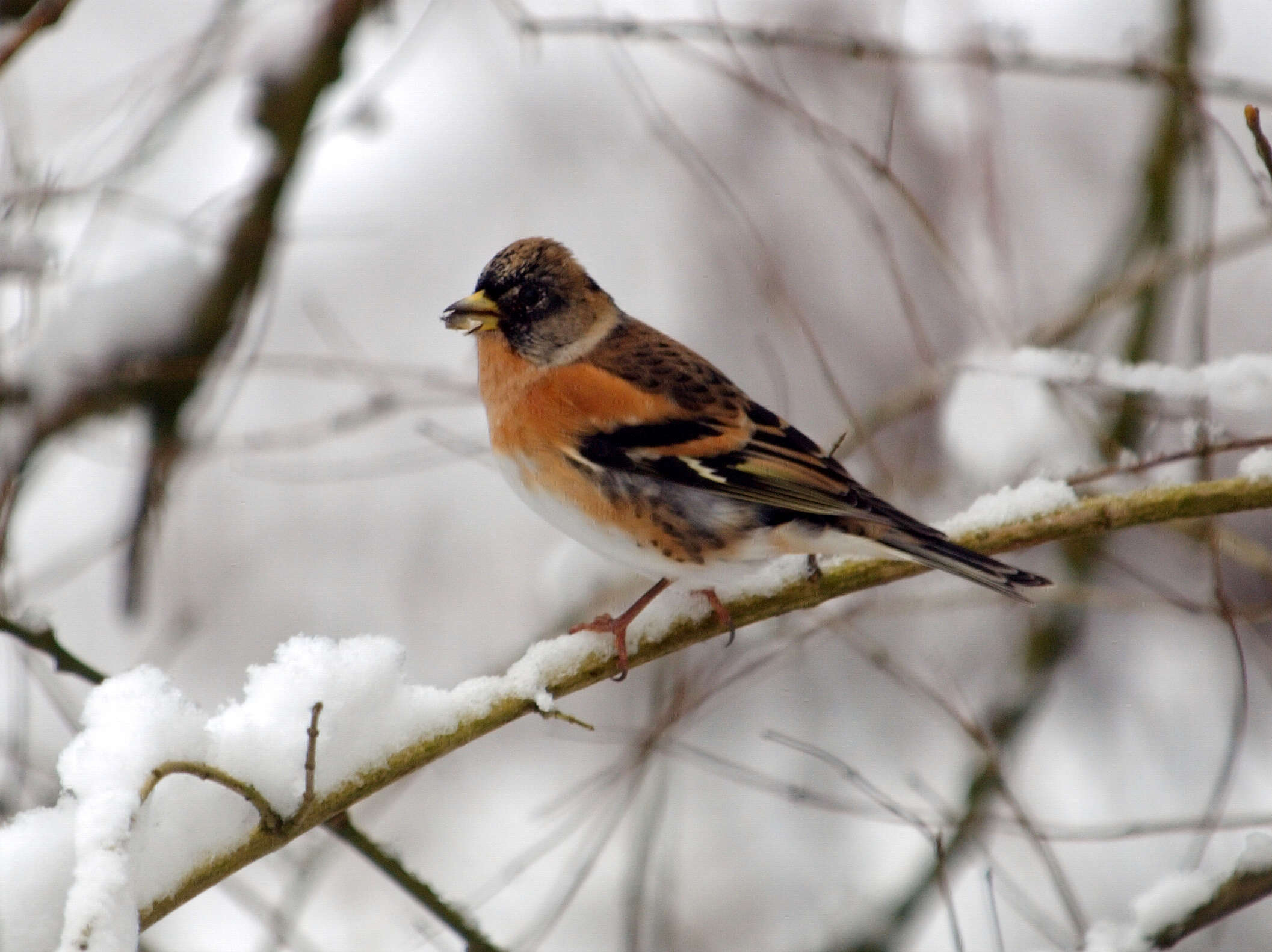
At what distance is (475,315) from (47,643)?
146 cm

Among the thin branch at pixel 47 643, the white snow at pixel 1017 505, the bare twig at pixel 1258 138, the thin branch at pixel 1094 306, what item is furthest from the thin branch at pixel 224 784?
the thin branch at pixel 1094 306

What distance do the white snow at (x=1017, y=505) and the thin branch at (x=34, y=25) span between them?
2.25 metres

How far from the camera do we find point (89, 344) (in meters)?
4.28

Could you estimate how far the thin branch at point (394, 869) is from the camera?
2.24 meters

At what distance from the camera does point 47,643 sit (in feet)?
7.30

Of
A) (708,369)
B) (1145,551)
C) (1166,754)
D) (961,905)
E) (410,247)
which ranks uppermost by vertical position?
(410,247)

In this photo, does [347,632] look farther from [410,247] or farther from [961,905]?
[961,905]

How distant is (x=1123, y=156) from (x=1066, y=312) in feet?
11.4

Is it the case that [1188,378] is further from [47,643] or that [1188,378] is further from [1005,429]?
[47,643]

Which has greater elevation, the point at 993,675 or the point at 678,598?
the point at 993,675

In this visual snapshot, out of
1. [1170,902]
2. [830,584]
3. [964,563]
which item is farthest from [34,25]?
[1170,902]

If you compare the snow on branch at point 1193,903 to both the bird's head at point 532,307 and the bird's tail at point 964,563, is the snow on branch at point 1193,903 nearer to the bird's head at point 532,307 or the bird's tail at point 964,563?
the bird's tail at point 964,563

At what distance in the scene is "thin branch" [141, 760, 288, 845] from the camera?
168 centimetres

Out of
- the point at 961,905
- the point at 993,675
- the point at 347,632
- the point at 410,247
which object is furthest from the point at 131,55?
the point at 961,905
